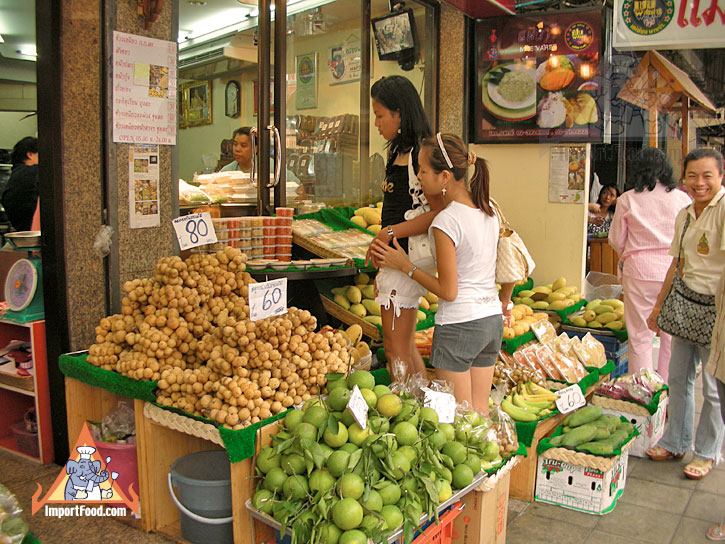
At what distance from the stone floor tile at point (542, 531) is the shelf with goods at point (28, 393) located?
2766mm

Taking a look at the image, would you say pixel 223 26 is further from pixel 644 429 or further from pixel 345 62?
pixel 644 429

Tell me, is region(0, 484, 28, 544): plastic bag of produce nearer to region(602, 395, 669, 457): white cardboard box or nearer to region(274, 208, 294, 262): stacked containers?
region(274, 208, 294, 262): stacked containers

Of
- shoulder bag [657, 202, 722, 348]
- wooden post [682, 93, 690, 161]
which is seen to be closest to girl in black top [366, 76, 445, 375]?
shoulder bag [657, 202, 722, 348]

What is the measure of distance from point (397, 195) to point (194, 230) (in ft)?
3.80

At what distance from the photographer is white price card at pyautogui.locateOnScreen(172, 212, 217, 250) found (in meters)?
3.60

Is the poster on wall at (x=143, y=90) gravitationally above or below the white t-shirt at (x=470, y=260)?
above

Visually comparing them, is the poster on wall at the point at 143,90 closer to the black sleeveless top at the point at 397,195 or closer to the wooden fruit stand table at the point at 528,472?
the black sleeveless top at the point at 397,195

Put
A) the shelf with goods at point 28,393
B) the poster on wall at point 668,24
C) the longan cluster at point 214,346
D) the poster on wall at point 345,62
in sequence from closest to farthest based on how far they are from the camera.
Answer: the longan cluster at point 214,346, the shelf with goods at point 28,393, the poster on wall at point 668,24, the poster on wall at point 345,62

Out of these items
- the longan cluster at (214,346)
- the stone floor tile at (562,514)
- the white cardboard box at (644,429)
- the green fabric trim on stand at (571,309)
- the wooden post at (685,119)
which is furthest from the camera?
the wooden post at (685,119)

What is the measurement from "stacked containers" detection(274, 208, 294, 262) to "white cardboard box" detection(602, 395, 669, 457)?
245cm

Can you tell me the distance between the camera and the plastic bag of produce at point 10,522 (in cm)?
178

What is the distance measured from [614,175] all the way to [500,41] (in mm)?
2412

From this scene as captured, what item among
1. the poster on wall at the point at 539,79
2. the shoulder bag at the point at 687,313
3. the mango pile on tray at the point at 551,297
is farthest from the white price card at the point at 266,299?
the poster on wall at the point at 539,79

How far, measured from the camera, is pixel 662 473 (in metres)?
4.23
